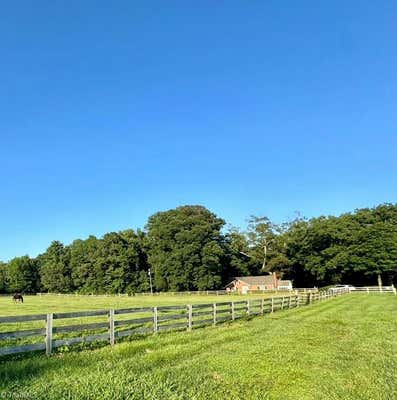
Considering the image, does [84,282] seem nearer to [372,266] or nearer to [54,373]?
[372,266]

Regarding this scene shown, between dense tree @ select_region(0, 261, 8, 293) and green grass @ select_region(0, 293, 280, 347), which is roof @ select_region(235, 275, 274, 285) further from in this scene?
dense tree @ select_region(0, 261, 8, 293)

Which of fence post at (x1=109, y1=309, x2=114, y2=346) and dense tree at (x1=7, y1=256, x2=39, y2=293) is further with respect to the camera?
dense tree at (x1=7, y1=256, x2=39, y2=293)

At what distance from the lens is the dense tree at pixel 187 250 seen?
276 feet

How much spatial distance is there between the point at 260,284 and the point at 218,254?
33.9 feet

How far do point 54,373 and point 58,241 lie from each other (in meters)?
107

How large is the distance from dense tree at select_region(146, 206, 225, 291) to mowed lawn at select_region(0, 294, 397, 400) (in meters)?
72.2

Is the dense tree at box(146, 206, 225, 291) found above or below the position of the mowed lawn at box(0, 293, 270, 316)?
above

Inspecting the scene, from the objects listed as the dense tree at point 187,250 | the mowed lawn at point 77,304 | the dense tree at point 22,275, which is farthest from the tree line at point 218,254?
the mowed lawn at point 77,304

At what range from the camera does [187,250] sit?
8400 cm

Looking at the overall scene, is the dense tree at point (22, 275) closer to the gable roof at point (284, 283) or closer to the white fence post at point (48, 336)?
the gable roof at point (284, 283)

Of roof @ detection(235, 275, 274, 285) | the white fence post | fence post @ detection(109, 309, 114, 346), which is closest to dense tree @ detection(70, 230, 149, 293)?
roof @ detection(235, 275, 274, 285)

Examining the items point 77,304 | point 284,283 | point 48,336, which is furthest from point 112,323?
point 284,283

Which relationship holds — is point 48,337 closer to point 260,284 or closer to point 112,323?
point 112,323

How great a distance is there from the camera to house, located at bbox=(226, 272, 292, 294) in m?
85.0
